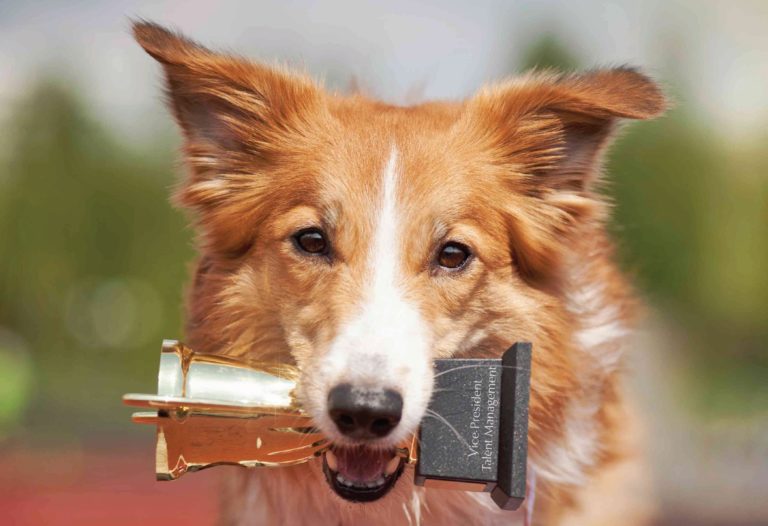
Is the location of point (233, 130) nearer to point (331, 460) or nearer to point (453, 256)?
point (453, 256)

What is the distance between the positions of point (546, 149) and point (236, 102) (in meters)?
1.20

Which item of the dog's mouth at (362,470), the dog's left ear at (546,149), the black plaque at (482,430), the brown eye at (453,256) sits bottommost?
the dog's mouth at (362,470)

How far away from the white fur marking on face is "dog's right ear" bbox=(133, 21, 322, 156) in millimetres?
763

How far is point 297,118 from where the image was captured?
3379 millimetres

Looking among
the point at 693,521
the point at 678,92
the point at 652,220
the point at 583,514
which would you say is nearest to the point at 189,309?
the point at 583,514

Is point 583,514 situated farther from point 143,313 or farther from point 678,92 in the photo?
point 143,313

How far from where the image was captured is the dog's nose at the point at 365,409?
2.45 m

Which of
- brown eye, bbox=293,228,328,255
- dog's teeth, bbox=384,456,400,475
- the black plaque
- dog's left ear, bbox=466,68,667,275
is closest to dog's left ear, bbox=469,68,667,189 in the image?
dog's left ear, bbox=466,68,667,275

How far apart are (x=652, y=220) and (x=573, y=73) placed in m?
12.8

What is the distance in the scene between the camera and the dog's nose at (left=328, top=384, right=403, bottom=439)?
2451mm

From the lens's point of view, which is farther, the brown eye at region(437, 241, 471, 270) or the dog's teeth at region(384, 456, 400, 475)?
the brown eye at region(437, 241, 471, 270)

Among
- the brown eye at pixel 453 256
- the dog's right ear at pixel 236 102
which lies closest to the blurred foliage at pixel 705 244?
the dog's right ear at pixel 236 102

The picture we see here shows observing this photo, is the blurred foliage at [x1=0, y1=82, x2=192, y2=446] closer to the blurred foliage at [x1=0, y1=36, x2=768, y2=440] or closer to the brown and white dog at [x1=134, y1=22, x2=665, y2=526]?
the blurred foliage at [x1=0, y1=36, x2=768, y2=440]

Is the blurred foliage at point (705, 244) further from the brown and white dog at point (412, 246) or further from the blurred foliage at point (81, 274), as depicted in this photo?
the brown and white dog at point (412, 246)
